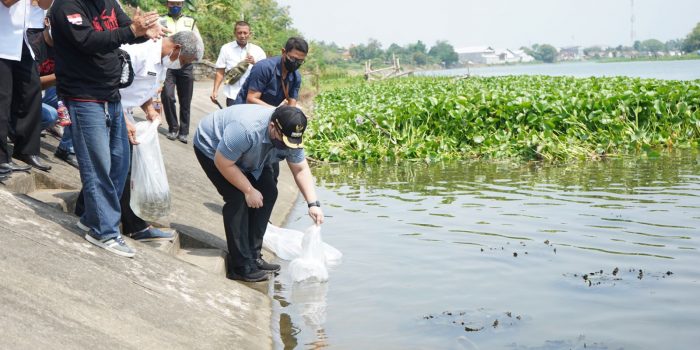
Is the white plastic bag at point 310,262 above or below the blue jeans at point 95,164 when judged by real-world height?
below

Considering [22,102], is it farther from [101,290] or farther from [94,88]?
[101,290]

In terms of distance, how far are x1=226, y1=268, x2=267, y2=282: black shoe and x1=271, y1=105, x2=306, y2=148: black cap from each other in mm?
1333

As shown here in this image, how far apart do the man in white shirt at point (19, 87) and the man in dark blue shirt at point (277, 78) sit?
2070mm

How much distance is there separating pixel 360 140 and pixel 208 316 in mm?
11105

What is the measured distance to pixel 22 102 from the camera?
669 cm

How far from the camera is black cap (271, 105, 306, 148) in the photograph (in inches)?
223

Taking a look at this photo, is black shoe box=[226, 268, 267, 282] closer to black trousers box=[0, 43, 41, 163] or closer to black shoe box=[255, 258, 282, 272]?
black shoe box=[255, 258, 282, 272]

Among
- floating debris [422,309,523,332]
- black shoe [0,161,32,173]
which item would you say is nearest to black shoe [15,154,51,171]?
black shoe [0,161,32,173]

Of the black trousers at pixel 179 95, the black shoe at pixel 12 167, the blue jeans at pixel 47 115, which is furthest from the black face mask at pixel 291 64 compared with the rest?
the black trousers at pixel 179 95

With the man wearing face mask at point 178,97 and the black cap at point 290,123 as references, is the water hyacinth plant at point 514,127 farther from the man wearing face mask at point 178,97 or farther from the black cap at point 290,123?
the black cap at point 290,123

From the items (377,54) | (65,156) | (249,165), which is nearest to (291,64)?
(249,165)

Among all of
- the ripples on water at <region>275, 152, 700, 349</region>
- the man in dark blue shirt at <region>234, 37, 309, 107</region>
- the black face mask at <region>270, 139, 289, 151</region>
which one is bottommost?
the ripples on water at <region>275, 152, 700, 349</region>

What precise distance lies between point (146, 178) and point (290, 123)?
142cm

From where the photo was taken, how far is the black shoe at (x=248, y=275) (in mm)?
6586
